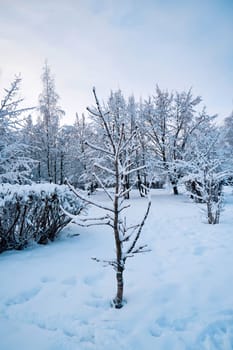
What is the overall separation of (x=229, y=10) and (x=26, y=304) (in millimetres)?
7732

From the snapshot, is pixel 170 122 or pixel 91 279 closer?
pixel 91 279

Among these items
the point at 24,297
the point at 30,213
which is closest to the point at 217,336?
the point at 24,297

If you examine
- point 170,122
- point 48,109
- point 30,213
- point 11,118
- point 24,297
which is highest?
point 48,109

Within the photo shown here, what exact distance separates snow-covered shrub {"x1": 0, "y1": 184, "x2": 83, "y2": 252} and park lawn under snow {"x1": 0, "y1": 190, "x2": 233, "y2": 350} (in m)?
0.34

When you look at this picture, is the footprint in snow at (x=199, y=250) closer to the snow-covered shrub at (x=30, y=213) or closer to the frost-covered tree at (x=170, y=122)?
the snow-covered shrub at (x=30, y=213)

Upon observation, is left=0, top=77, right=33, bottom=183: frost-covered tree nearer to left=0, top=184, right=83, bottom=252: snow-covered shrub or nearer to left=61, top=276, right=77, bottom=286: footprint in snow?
left=0, top=184, right=83, bottom=252: snow-covered shrub

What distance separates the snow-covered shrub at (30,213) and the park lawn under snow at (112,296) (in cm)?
34

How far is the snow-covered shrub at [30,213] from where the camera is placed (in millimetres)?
3902

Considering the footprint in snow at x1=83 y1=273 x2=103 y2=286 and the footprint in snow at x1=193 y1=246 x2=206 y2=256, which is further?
the footprint in snow at x1=193 y1=246 x2=206 y2=256

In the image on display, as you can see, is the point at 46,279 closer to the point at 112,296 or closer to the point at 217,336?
the point at 112,296

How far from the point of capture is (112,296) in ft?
7.84

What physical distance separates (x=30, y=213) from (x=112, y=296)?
8.77ft

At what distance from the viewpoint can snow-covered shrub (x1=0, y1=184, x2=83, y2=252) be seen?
12.8 feet

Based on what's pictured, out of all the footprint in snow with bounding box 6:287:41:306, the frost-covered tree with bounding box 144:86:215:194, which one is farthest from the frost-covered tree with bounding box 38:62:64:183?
the footprint in snow with bounding box 6:287:41:306
